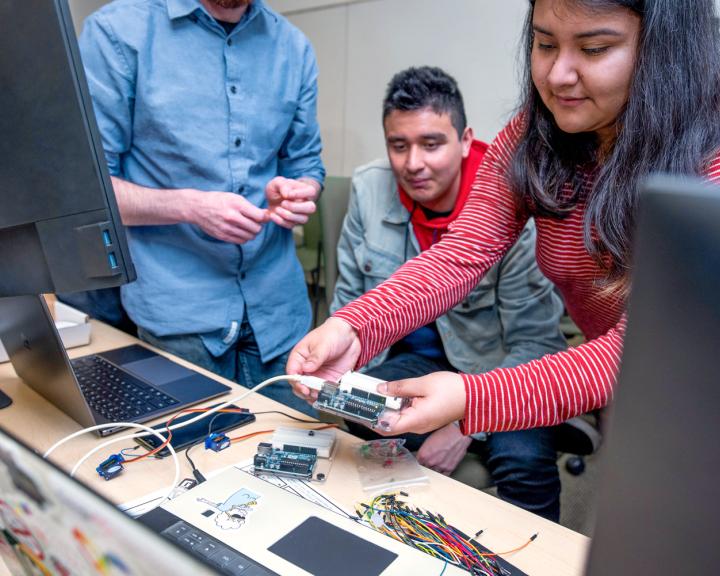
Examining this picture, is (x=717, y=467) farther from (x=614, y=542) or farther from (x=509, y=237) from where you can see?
(x=509, y=237)

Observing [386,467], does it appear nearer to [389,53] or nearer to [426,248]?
[426,248]

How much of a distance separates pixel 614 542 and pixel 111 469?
0.65 meters

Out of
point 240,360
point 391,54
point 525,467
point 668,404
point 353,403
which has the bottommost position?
point 525,467

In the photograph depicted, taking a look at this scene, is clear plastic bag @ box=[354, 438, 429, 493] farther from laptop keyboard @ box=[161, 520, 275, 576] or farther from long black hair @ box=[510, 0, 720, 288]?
long black hair @ box=[510, 0, 720, 288]

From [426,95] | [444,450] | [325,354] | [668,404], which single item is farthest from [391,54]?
[668,404]

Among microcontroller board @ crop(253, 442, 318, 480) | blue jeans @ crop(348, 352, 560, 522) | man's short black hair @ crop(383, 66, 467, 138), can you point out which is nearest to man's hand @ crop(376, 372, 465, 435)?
microcontroller board @ crop(253, 442, 318, 480)

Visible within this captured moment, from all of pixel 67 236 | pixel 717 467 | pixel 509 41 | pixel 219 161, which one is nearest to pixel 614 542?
pixel 717 467

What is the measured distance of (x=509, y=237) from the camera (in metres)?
1.03

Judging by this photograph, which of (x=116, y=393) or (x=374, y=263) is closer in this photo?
(x=116, y=393)

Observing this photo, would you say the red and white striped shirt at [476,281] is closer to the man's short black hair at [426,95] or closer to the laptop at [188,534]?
the laptop at [188,534]

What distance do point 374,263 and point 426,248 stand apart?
0.52ft

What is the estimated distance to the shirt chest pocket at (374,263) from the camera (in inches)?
61.5

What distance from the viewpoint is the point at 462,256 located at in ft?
3.30

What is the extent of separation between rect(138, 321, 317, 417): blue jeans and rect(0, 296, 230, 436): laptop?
19 cm
